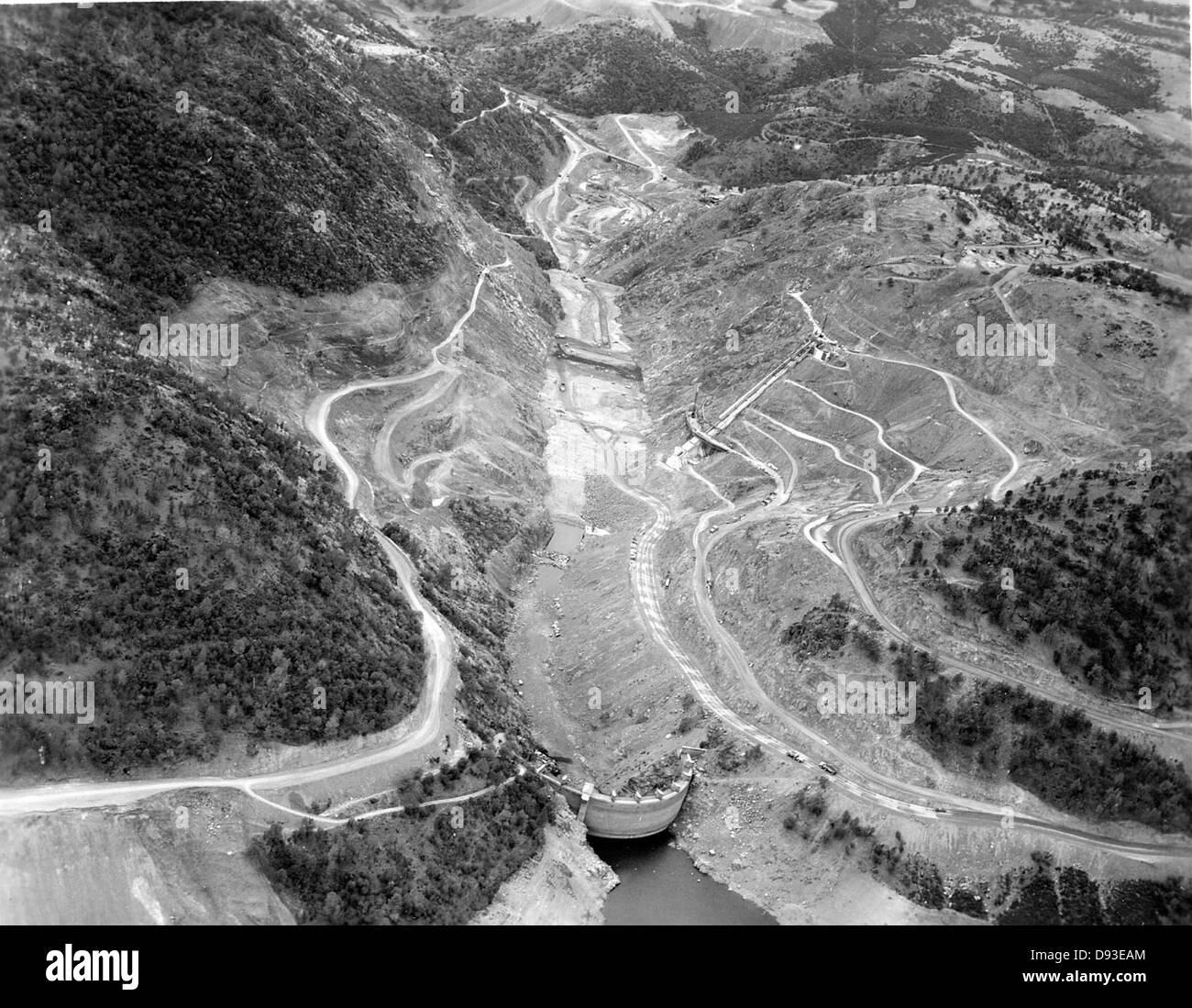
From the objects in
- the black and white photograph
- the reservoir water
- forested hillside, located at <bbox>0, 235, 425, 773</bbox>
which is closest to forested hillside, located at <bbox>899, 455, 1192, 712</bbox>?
the black and white photograph

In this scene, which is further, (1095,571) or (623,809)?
(1095,571)

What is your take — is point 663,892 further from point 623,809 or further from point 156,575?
point 156,575

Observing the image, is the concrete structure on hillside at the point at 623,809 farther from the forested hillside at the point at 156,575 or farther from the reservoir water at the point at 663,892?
the forested hillside at the point at 156,575

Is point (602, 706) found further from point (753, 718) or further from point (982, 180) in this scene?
point (982, 180)

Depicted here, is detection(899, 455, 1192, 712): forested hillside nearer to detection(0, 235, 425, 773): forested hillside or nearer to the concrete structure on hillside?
the concrete structure on hillside

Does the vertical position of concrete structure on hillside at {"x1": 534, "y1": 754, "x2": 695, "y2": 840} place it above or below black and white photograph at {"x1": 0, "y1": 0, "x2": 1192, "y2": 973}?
below

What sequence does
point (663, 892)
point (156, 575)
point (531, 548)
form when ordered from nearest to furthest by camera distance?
point (156, 575), point (663, 892), point (531, 548)

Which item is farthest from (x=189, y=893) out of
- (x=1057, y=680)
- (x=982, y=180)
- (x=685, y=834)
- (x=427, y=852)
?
(x=982, y=180)

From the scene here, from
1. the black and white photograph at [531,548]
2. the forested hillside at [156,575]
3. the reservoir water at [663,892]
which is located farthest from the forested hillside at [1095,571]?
the forested hillside at [156,575]

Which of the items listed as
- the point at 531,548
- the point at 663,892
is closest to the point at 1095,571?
the point at 663,892
